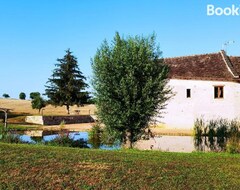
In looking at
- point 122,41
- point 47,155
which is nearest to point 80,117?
point 122,41

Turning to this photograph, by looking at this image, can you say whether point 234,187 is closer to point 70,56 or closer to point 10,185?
point 10,185

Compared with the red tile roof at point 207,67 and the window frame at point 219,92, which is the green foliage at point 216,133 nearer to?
the window frame at point 219,92

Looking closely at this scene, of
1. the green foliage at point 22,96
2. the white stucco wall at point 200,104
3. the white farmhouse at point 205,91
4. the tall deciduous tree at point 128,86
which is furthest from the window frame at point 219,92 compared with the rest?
the green foliage at point 22,96

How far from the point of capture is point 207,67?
132 ft

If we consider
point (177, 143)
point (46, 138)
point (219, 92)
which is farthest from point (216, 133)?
point (46, 138)

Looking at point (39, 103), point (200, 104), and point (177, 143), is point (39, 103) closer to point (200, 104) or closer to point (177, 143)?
point (200, 104)


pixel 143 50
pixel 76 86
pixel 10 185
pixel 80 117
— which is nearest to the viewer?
pixel 10 185

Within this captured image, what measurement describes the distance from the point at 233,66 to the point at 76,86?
32797 mm

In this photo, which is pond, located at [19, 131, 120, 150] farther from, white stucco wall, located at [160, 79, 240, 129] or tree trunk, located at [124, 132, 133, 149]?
white stucco wall, located at [160, 79, 240, 129]

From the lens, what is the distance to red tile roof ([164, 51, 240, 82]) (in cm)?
3872

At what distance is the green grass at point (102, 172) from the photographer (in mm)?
11070

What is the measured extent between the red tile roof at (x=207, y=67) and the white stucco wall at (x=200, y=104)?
53cm

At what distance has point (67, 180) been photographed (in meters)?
11.2

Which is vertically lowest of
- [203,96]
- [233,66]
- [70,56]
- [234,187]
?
[234,187]
